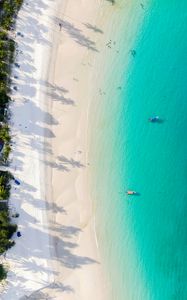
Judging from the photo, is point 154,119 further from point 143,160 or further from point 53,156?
point 53,156

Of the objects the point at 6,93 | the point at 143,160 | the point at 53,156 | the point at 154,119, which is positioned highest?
the point at 6,93

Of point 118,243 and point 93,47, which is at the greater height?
point 93,47

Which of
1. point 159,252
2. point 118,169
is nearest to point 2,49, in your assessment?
point 118,169

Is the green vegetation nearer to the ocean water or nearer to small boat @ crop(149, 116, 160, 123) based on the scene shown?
the ocean water

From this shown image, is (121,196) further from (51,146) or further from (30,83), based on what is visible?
(30,83)

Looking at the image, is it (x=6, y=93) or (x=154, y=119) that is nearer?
(x=6, y=93)

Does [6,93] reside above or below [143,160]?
above

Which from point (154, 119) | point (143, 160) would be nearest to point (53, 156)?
point (143, 160)
